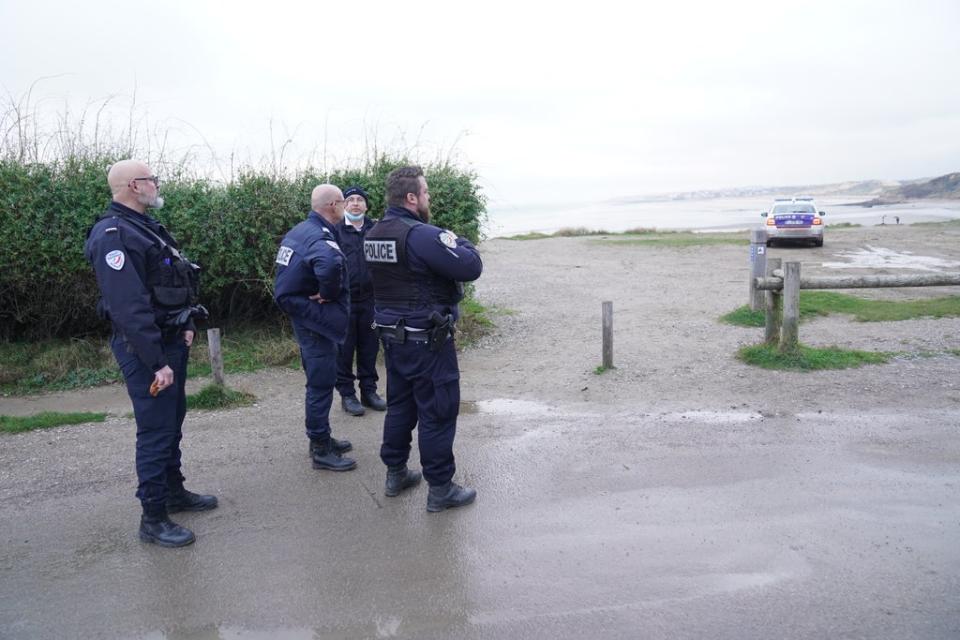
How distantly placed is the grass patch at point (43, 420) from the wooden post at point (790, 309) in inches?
284

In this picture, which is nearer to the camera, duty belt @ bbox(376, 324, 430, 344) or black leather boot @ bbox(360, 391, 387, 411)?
duty belt @ bbox(376, 324, 430, 344)

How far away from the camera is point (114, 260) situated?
13.7 feet

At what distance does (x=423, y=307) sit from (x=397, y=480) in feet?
4.26

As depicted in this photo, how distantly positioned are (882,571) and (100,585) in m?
4.20

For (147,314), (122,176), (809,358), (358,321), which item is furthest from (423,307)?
(809,358)

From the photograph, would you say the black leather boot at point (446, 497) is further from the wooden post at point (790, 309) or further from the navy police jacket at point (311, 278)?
the wooden post at point (790, 309)

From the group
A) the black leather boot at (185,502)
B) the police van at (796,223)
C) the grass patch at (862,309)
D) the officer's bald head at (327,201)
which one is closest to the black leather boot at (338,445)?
the black leather boot at (185,502)

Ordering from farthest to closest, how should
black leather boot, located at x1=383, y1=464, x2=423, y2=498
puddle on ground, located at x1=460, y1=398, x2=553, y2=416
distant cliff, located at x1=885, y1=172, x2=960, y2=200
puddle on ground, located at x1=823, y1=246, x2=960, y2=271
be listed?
distant cliff, located at x1=885, y1=172, x2=960, y2=200, puddle on ground, located at x1=823, y1=246, x2=960, y2=271, puddle on ground, located at x1=460, y1=398, x2=553, y2=416, black leather boot, located at x1=383, y1=464, x2=423, y2=498

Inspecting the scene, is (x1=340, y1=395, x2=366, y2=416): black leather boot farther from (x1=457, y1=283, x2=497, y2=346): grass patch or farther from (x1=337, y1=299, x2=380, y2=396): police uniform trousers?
(x1=457, y1=283, x2=497, y2=346): grass patch

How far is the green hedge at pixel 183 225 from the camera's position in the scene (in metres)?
8.40

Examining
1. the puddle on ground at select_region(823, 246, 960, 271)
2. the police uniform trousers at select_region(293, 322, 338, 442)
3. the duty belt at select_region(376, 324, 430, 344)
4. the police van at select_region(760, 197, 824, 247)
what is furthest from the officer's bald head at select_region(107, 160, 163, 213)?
the police van at select_region(760, 197, 824, 247)

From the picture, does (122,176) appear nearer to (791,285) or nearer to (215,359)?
(215,359)

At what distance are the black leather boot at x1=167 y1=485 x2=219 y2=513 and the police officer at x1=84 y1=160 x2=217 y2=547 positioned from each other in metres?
0.24

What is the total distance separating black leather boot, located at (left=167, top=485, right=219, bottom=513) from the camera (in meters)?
4.86
